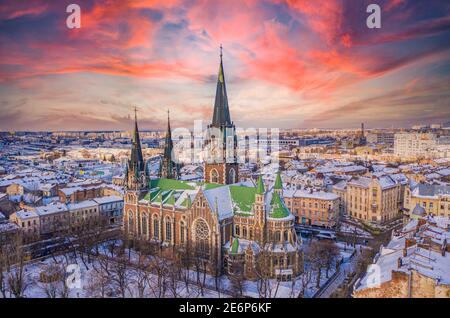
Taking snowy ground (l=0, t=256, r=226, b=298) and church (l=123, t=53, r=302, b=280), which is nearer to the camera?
snowy ground (l=0, t=256, r=226, b=298)

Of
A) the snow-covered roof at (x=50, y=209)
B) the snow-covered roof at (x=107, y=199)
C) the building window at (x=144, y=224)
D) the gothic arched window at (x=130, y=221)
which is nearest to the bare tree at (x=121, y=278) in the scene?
the building window at (x=144, y=224)

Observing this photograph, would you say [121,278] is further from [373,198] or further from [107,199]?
[373,198]

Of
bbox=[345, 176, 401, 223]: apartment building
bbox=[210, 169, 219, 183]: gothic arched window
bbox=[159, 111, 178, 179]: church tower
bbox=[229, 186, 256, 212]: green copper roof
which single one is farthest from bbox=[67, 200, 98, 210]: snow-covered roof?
bbox=[345, 176, 401, 223]: apartment building

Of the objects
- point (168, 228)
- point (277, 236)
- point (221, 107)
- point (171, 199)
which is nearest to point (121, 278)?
point (168, 228)

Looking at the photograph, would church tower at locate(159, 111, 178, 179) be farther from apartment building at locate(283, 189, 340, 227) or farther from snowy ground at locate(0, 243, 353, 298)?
apartment building at locate(283, 189, 340, 227)

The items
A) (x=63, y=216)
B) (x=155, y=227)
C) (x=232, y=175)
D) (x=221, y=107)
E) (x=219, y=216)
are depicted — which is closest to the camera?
(x=219, y=216)

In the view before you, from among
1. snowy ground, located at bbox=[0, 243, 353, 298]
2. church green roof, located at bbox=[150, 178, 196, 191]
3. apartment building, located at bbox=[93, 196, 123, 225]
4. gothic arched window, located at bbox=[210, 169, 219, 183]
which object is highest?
gothic arched window, located at bbox=[210, 169, 219, 183]

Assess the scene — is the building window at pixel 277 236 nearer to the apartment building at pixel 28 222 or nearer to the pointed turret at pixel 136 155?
the pointed turret at pixel 136 155
